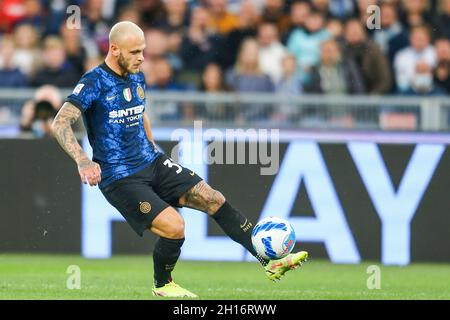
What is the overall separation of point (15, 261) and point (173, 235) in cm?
417

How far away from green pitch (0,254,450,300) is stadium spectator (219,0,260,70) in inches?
152

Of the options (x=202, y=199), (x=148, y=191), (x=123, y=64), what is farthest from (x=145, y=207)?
(x=123, y=64)

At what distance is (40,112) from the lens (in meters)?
15.1

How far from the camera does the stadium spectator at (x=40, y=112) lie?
49.4ft

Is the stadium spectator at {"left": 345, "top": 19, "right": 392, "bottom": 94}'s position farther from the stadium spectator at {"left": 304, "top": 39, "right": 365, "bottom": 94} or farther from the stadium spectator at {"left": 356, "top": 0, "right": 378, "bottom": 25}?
the stadium spectator at {"left": 356, "top": 0, "right": 378, "bottom": 25}

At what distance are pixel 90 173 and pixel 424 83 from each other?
7.94 metres

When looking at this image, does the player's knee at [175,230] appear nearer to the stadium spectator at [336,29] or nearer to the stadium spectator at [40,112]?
the stadium spectator at [40,112]

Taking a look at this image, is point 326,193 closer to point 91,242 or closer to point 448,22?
point 91,242

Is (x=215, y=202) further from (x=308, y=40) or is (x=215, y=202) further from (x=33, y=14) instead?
(x=33, y=14)

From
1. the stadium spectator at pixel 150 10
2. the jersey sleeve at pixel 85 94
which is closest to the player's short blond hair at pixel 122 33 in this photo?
the jersey sleeve at pixel 85 94

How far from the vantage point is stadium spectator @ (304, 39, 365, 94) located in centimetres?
1623

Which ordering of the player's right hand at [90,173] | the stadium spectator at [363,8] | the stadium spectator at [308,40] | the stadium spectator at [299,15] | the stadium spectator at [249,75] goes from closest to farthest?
the player's right hand at [90,173] < the stadium spectator at [249,75] < the stadium spectator at [308,40] < the stadium spectator at [299,15] < the stadium spectator at [363,8]

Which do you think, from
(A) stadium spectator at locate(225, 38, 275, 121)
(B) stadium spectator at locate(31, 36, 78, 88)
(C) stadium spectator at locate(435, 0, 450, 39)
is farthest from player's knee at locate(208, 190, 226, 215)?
(C) stadium spectator at locate(435, 0, 450, 39)

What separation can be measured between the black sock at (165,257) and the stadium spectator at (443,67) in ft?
24.0
